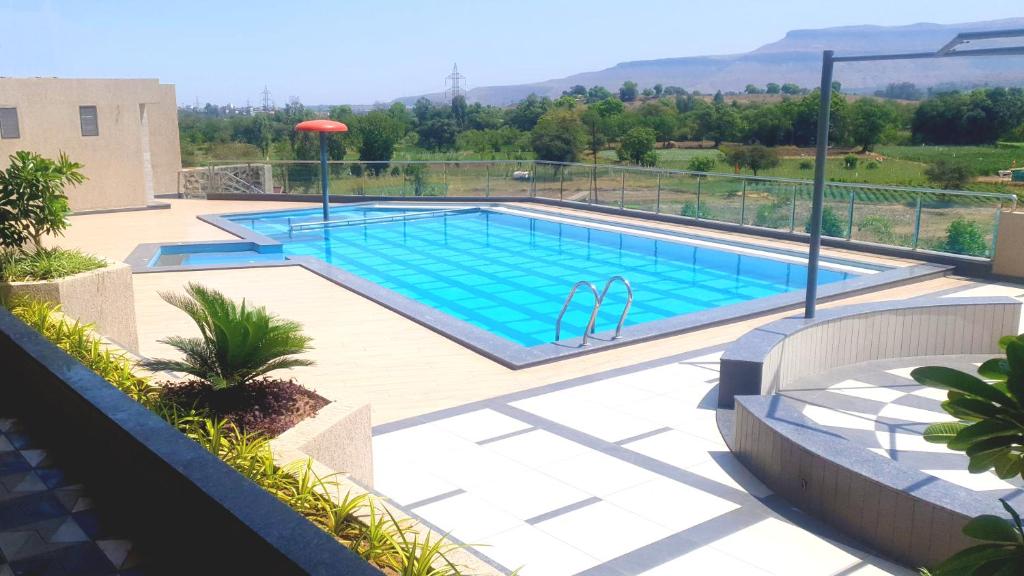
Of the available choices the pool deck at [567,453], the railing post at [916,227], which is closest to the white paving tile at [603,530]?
the pool deck at [567,453]

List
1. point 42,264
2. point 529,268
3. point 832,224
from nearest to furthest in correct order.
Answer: point 42,264 → point 832,224 → point 529,268

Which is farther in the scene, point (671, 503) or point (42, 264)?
point (42, 264)

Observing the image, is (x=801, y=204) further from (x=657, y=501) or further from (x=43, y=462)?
(x=43, y=462)

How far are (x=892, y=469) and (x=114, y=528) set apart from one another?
392 cm

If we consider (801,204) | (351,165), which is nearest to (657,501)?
(801,204)

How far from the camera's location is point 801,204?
14.7 meters

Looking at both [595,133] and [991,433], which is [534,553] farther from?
[595,133]

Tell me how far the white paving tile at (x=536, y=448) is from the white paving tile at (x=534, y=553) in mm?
1007

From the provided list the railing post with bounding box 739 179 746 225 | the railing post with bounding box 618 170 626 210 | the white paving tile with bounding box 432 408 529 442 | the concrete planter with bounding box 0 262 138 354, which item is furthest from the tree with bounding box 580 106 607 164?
the white paving tile with bounding box 432 408 529 442

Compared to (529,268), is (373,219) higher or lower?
higher

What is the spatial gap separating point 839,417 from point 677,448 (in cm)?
140

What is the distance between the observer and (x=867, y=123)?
48.7 feet

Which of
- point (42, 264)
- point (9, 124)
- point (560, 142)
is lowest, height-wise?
point (42, 264)

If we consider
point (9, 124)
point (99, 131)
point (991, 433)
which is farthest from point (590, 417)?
point (99, 131)
